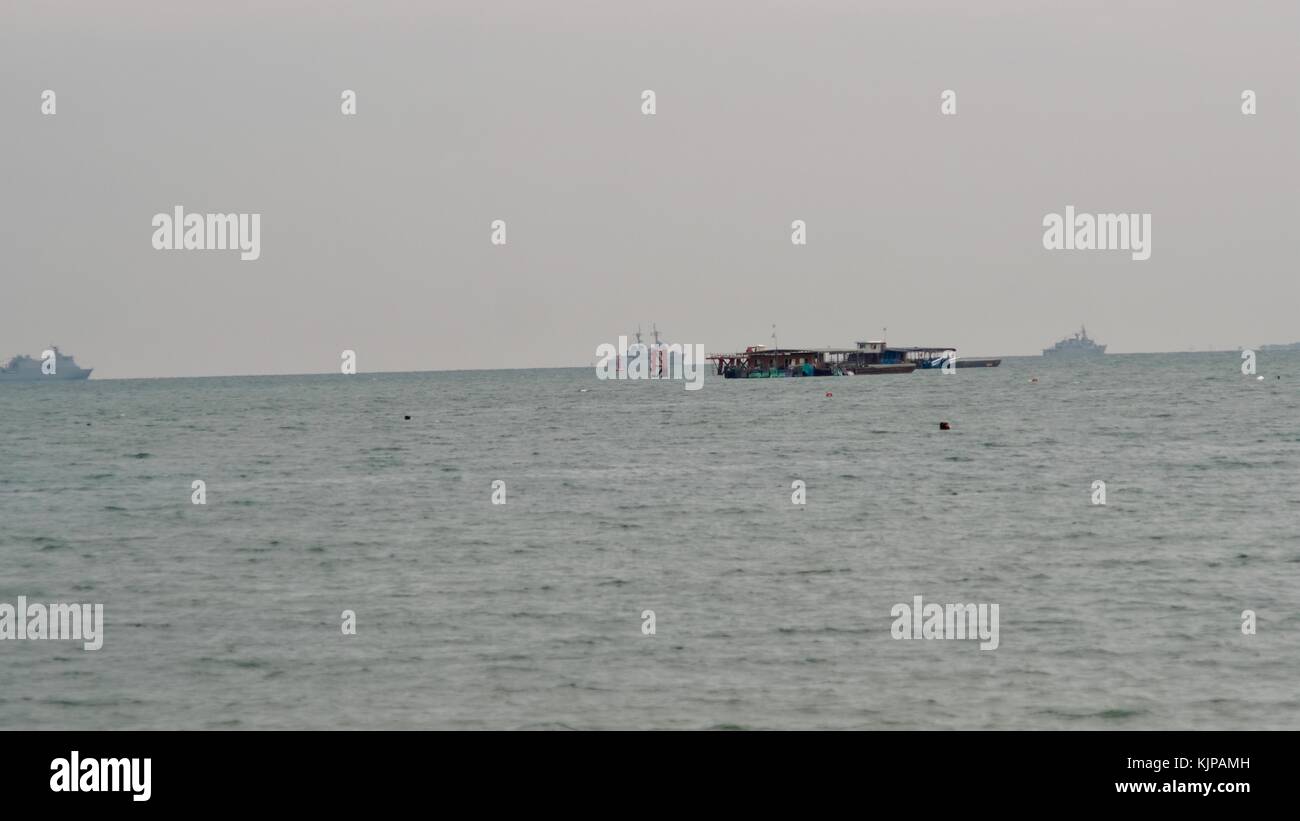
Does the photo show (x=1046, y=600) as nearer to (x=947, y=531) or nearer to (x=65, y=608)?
(x=947, y=531)

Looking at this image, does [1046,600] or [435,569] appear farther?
[435,569]

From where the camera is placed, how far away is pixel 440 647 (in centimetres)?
2458

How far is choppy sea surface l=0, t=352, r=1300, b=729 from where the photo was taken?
67.7 ft

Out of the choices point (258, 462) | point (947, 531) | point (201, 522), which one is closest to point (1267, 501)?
point (947, 531)

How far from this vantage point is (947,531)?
3972 cm

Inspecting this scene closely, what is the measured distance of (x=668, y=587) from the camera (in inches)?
1204

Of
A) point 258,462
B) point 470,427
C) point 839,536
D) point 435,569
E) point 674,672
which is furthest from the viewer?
point 470,427

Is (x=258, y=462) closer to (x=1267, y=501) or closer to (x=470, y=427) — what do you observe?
(x=470, y=427)

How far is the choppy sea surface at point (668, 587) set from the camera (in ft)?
67.7
